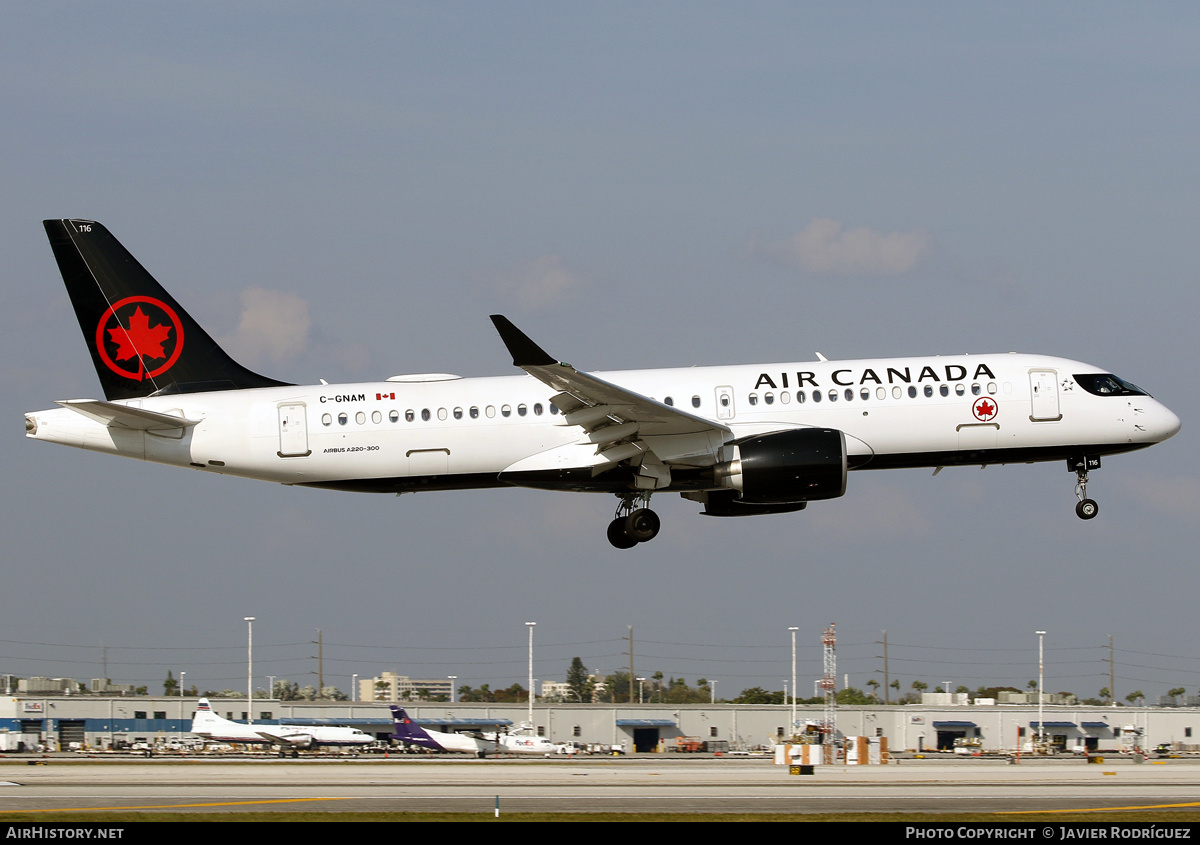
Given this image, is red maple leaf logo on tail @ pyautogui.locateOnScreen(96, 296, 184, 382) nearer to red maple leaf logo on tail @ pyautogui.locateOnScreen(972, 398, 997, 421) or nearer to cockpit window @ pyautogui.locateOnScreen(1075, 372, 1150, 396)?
red maple leaf logo on tail @ pyautogui.locateOnScreen(972, 398, 997, 421)

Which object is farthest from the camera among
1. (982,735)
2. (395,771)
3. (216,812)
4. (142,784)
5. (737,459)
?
(982,735)

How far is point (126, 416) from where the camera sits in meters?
38.3

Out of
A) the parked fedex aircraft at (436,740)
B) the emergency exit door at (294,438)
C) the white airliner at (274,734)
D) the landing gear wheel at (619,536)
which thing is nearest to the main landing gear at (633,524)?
the landing gear wheel at (619,536)

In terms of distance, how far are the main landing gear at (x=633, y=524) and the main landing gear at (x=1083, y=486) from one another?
13.2 meters

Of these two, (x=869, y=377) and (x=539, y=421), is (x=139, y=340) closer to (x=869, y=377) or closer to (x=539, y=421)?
(x=539, y=421)

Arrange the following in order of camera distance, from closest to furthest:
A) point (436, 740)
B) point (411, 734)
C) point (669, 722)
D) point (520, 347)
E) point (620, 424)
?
point (520, 347), point (620, 424), point (436, 740), point (411, 734), point (669, 722)

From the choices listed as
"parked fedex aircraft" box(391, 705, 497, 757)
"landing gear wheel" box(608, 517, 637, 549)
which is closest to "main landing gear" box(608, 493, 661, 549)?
"landing gear wheel" box(608, 517, 637, 549)

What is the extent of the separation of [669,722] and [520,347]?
77.6 m

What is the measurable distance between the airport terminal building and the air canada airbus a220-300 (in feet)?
198

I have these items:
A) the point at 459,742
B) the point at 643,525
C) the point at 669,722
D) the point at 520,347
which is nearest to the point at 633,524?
the point at 643,525

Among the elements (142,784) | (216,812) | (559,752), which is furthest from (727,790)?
(559,752)

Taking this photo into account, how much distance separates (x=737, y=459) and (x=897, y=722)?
233 feet

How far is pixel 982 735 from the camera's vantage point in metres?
100
